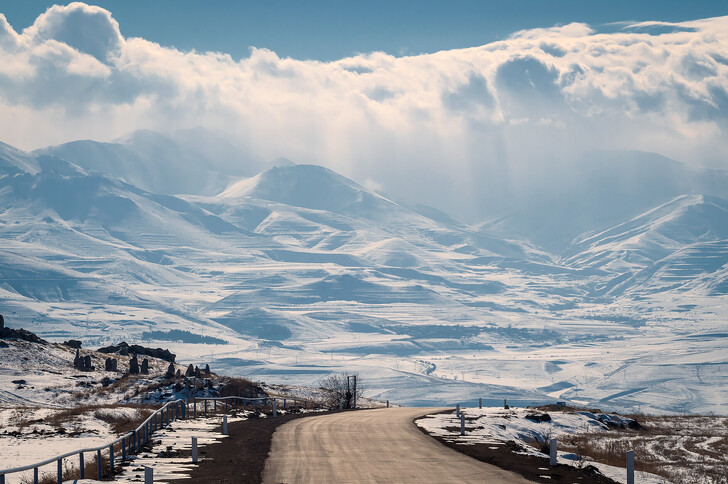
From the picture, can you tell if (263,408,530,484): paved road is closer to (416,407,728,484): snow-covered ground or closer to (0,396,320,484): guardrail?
(416,407,728,484): snow-covered ground

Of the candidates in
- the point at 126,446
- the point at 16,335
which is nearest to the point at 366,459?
the point at 126,446

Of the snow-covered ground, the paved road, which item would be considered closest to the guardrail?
the paved road

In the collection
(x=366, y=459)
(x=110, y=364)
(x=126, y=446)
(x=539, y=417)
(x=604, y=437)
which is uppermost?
(x=110, y=364)

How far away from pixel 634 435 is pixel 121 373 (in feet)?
211

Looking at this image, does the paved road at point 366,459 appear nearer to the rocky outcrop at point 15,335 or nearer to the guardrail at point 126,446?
the guardrail at point 126,446

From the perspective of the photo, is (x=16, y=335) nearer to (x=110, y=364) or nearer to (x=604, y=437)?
(x=110, y=364)

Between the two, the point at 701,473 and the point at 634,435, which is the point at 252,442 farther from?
the point at 634,435

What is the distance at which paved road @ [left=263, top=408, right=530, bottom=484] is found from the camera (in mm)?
31812

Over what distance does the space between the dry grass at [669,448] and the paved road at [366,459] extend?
8369 mm

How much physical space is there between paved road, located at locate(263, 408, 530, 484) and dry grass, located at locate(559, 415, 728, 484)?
8.37 metres

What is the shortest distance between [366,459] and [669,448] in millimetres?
28382

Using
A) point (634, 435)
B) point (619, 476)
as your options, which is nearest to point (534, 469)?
point (619, 476)

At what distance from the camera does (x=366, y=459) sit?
37.1m

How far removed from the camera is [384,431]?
5088cm
